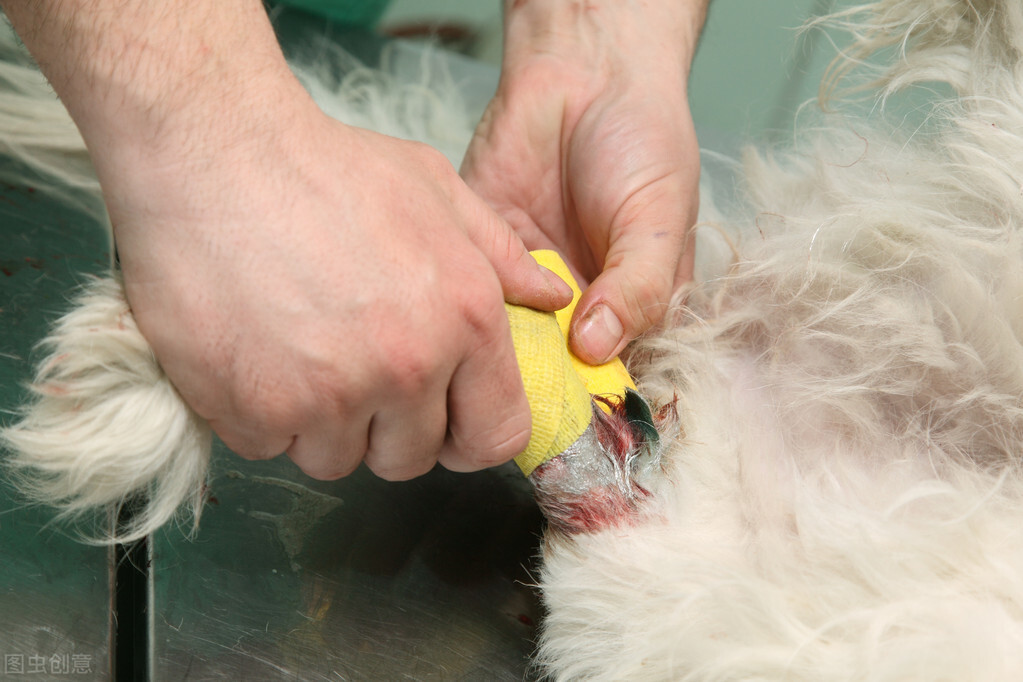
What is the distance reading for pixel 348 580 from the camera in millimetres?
646

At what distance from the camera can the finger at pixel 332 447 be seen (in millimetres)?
523

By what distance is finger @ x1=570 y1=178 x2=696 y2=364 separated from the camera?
642mm

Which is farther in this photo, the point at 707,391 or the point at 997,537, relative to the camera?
the point at 707,391

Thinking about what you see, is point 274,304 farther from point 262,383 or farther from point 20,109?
point 20,109

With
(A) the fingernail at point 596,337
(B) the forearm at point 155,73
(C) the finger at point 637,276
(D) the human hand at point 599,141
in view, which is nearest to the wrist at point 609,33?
(D) the human hand at point 599,141

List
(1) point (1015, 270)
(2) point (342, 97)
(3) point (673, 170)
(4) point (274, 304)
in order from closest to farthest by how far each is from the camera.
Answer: (4) point (274, 304) → (1) point (1015, 270) → (3) point (673, 170) → (2) point (342, 97)

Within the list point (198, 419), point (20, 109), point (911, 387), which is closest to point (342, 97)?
point (20, 109)

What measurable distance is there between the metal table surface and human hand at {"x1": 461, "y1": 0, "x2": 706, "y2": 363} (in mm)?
263

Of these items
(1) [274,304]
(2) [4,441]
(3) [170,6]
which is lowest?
(2) [4,441]

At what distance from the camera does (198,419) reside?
52 cm

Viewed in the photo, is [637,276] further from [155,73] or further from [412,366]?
[155,73]

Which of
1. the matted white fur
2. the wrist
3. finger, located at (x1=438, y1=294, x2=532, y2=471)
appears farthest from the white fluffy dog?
the wrist

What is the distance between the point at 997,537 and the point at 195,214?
0.56m

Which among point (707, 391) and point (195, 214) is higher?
point (195, 214)
